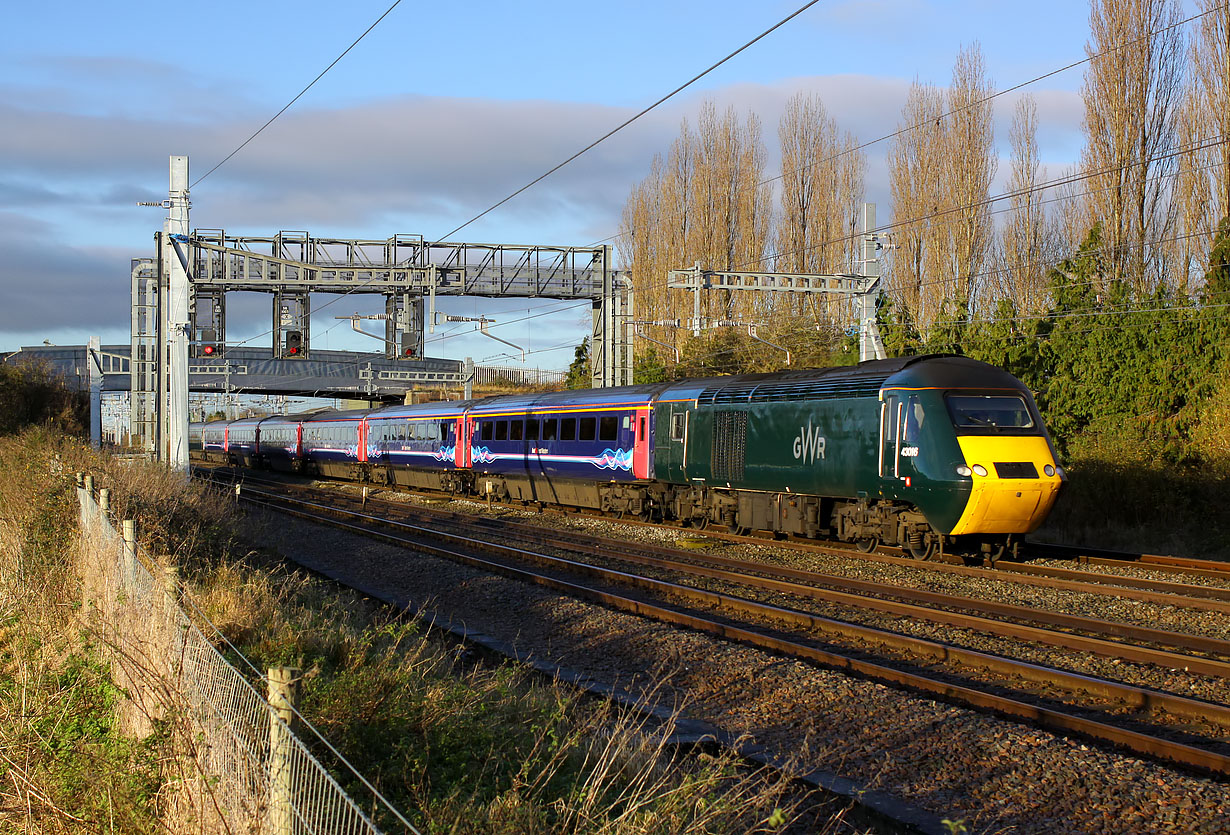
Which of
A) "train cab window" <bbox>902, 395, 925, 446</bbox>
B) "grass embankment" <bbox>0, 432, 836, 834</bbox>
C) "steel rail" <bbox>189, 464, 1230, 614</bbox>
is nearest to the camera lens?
"grass embankment" <bbox>0, 432, 836, 834</bbox>

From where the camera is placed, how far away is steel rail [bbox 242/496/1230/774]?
6.74 meters

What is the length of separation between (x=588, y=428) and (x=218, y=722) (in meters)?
19.3

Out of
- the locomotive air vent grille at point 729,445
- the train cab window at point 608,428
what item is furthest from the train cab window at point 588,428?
the locomotive air vent grille at point 729,445

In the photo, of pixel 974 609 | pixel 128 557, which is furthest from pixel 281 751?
pixel 974 609

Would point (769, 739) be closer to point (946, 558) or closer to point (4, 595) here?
point (4, 595)

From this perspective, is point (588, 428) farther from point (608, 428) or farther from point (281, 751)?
point (281, 751)

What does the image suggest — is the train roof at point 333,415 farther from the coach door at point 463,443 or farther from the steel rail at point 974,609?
the steel rail at point 974,609

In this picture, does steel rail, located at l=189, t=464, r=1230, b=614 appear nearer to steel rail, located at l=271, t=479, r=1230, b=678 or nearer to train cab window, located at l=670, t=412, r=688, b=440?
steel rail, located at l=271, t=479, r=1230, b=678

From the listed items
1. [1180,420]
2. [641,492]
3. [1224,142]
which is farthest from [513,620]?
[1224,142]

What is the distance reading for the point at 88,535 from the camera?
A: 11398 millimetres

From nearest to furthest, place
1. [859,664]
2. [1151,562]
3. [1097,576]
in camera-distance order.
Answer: [859,664]
[1097,576]
[1151,562]

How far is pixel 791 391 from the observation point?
58.0 feet

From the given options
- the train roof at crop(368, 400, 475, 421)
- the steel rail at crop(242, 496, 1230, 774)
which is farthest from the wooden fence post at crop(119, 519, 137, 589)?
the train roof at crop(368, 400, 475, 421)

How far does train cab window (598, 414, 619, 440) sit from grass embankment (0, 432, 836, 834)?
12.7 metres
